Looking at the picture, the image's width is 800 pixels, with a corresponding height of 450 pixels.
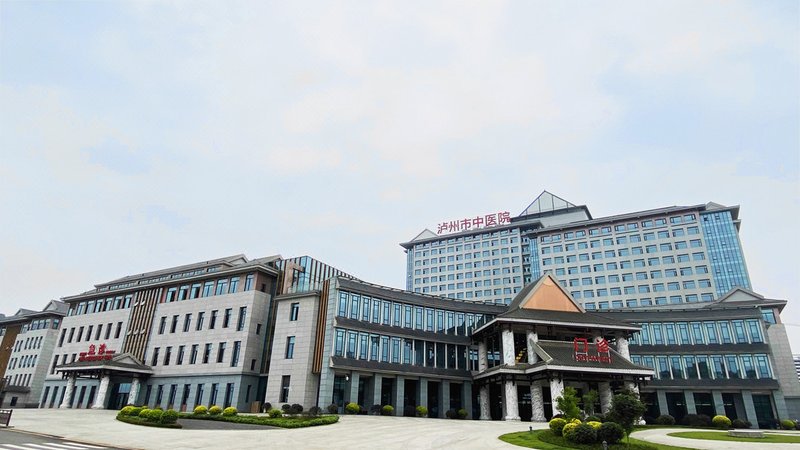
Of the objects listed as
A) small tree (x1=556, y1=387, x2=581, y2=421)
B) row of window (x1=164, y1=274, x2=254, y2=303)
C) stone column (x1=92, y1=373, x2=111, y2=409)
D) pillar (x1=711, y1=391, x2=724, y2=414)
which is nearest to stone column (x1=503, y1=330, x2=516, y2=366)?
small tree (x1=556, y1=387, x2=581, y2=421)

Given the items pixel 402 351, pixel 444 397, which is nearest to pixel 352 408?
pixel 402 351

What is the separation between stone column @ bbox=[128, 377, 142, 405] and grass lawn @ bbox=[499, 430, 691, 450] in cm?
4397

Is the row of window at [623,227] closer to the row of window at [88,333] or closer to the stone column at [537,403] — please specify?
the stone column at [537,403]

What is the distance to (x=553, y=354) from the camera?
136 feet

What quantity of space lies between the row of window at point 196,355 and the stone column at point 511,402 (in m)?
25.1

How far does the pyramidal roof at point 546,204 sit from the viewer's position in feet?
336

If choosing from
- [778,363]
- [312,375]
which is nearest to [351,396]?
[312,375]

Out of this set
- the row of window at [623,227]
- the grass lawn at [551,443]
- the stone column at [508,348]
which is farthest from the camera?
the row of window at [623,227]

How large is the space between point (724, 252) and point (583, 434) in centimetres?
7760

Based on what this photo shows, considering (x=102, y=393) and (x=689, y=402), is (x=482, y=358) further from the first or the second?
(x=102, y=393)

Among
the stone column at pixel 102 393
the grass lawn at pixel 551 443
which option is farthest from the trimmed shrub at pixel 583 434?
the stone column at pixel 102 393

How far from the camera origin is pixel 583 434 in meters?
20.9

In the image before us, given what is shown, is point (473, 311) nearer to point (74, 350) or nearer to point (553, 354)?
point (553, 354)

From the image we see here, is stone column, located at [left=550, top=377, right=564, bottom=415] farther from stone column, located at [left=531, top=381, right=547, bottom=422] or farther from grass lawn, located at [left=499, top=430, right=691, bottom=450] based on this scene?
grass lawn, located at [left=499, top=430, right=691, bottom=450]
